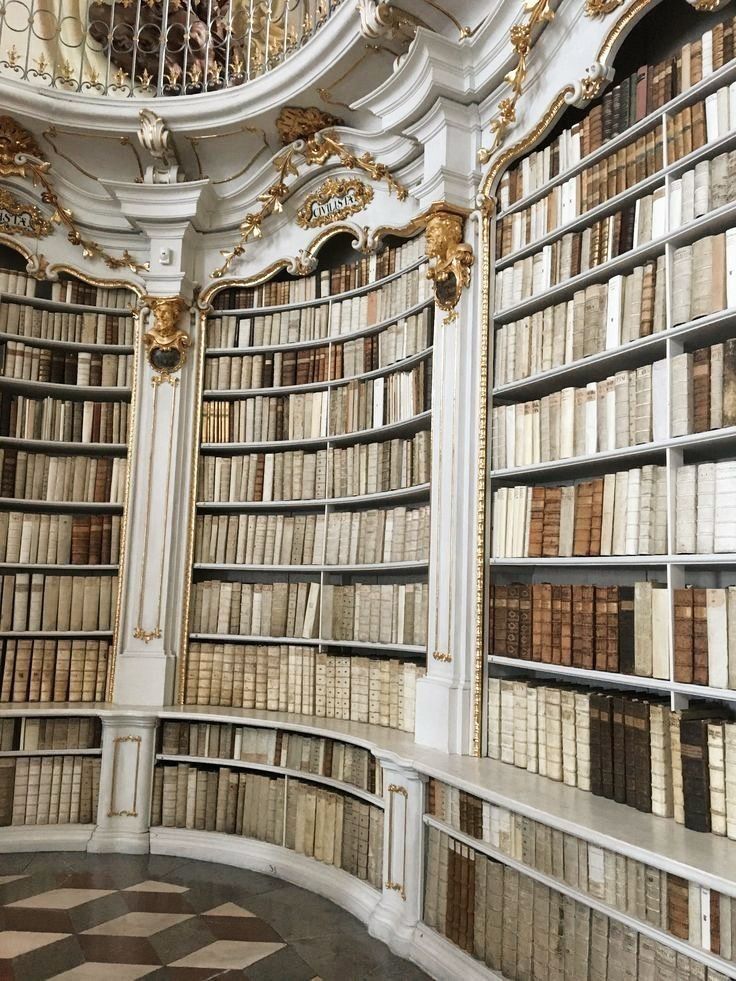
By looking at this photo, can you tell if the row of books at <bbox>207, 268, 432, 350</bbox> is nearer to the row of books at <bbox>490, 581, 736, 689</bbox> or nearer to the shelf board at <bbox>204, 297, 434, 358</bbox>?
the shelf board at <bbox>204, 297, 434, 358</bbox>

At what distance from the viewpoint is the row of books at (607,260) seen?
215cm

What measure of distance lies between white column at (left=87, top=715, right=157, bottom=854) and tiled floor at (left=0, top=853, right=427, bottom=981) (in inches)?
6.2

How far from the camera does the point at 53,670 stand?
13.1 ft

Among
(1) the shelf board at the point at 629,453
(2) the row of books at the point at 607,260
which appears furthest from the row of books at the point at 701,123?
(1) the shelf board at the point at 629,453

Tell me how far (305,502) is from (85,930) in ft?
6.60

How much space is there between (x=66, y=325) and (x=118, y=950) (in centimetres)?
311

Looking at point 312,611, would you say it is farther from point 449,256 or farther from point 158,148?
point 158,148

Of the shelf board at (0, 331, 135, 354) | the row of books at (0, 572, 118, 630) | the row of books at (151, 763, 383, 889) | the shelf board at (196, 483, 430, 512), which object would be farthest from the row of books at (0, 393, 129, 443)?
the row of books at (151, 763, 383, 889)

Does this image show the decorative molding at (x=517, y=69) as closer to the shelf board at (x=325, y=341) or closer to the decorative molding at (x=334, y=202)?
the shelf board at (x=325, y=341)

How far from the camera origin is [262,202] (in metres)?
4.16

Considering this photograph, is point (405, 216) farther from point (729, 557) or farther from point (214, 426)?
point (729, 557)

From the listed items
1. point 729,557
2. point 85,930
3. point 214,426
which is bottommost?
point 85,930

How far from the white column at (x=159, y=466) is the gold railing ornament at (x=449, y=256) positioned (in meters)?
1.62

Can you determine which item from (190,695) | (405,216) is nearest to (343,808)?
(190,695)
